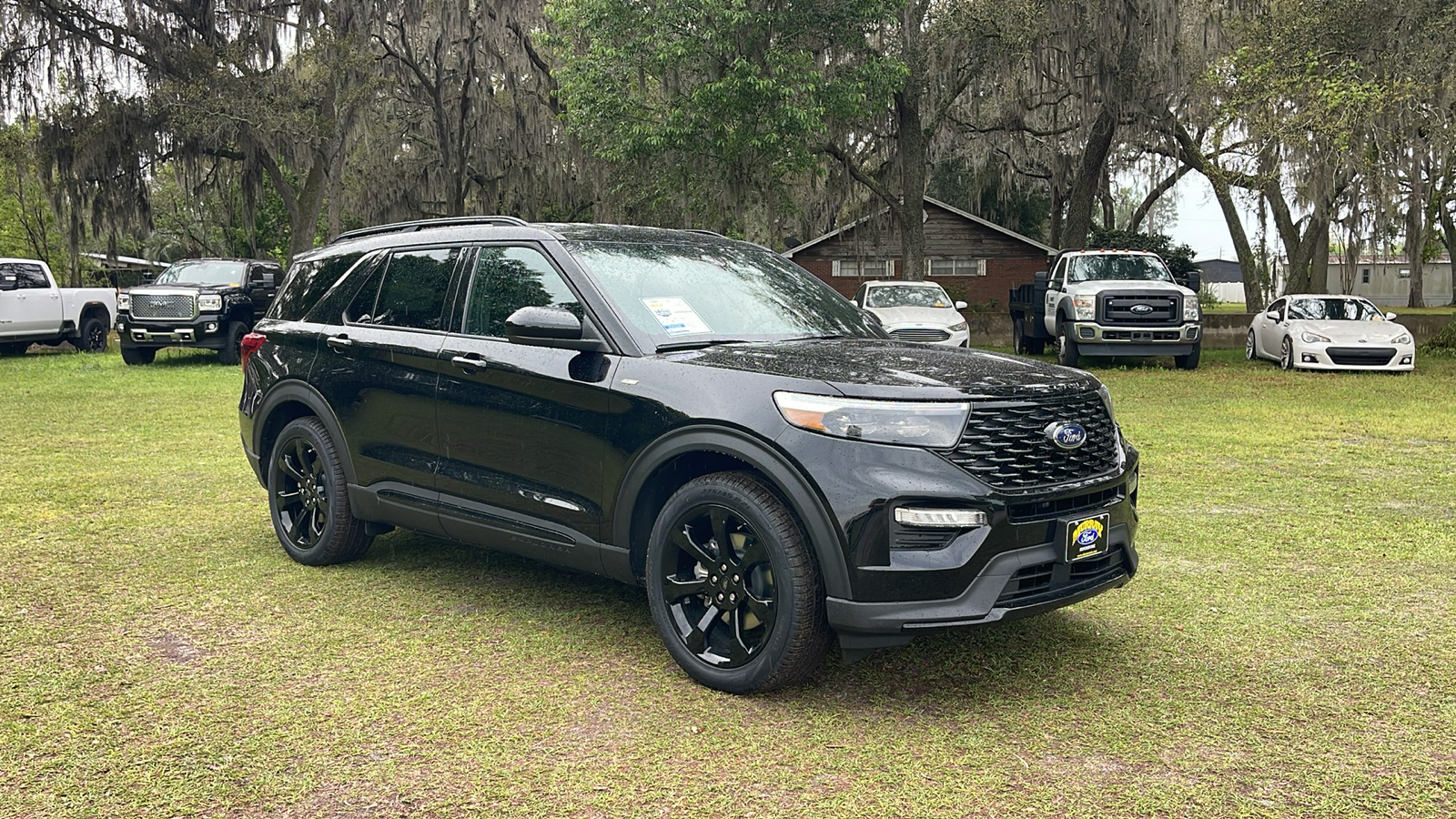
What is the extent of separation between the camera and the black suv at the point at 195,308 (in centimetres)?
2061

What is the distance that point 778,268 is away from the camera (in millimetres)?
5824

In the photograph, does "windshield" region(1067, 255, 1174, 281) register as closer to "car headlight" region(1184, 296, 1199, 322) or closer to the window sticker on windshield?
"car headlight" region(1184, 296, 1199, 322)

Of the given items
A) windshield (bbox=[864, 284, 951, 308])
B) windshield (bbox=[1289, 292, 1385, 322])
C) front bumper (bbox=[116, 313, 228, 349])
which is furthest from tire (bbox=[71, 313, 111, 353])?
windshield (bbox=[1289, 292, 1385, 322])

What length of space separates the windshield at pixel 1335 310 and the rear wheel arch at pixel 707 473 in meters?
18.8

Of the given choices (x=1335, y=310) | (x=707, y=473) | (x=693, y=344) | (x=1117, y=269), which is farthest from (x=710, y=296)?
(x=1335, y=310)

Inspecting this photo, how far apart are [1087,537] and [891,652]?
1.03 meters

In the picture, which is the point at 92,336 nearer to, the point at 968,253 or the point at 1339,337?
the point at 1339,337

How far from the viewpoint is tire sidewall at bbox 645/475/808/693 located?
4.10m

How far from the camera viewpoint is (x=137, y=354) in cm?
2147

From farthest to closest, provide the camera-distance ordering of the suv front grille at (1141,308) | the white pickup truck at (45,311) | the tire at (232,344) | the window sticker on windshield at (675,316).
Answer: the white pickup truck at (45,311) < the tire at (232,344) < the suv front grille at (1141,308) < the window sticker on windshield at (675,316)

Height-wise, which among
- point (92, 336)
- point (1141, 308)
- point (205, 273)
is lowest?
point (92, 336)

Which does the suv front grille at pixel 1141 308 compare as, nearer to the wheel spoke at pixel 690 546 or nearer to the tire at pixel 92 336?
the wheel spoke at pixel 690 546

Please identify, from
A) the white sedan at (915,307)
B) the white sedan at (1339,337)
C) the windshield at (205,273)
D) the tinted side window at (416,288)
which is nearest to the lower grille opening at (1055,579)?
the tinted side window at (416,288)

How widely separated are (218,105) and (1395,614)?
25.9 metres
